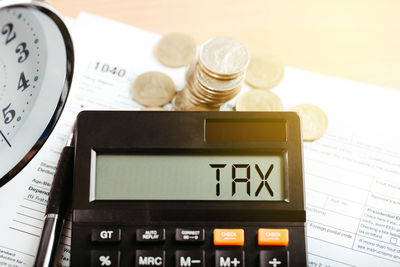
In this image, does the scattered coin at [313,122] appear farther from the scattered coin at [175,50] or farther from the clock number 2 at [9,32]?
the clock number 2 at [9,32]

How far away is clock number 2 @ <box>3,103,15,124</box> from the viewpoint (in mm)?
567

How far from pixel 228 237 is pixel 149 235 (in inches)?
3.5

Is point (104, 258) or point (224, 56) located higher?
point (224, 56)

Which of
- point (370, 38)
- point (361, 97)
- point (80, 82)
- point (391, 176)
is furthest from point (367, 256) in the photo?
point (80, 82)

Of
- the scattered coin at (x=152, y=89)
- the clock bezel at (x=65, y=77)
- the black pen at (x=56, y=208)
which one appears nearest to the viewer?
the clock bezel at (x=65, y=77)

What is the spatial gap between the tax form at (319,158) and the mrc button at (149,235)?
13 centimetres

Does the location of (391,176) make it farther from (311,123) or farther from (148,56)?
(148,56)

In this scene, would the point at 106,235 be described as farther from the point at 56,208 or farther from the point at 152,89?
the point at 152,89

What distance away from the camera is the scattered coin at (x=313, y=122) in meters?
0.68

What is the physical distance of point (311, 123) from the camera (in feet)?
2.23

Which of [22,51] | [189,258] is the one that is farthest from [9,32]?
[189,258]

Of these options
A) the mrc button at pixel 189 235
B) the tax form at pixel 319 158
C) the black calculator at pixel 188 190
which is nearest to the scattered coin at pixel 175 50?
the tax form at pixel 319 158

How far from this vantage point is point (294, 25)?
29.8 inches

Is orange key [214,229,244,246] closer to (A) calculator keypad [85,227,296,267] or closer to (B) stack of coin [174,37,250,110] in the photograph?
(A) calculator keypad [85,227,296,267]
